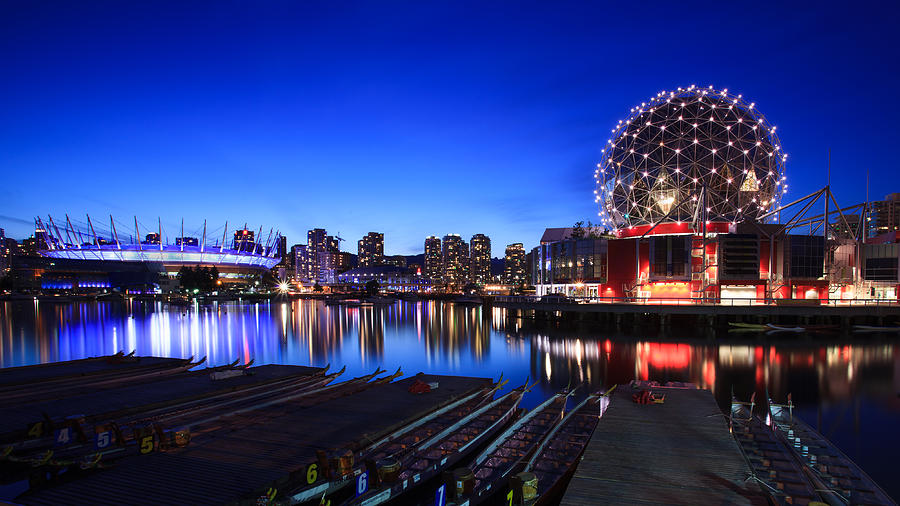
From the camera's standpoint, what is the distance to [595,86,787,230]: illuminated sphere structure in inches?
2336

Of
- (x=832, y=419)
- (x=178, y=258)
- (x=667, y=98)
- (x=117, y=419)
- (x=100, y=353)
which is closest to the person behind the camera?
(x=117, y=419)

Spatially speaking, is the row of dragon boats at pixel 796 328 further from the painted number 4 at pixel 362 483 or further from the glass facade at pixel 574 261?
the painted number 4 at pixel 362 483

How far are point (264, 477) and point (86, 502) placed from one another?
3.09 m

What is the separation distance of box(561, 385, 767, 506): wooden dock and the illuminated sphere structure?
48696 millimetres

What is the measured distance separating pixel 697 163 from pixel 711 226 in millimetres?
7844

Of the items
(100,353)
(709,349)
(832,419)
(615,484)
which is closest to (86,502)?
(615,484)

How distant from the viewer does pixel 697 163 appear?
59312 mm

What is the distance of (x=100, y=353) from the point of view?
37188mm

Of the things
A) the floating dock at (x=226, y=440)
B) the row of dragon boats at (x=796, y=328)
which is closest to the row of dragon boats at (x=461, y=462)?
the floating dock at (x=226, y=440)

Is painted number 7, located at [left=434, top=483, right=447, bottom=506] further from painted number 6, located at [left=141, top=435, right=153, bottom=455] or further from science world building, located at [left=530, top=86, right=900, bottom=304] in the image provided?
science world building, located at [left=530, top=86, right=900, bottom=304]

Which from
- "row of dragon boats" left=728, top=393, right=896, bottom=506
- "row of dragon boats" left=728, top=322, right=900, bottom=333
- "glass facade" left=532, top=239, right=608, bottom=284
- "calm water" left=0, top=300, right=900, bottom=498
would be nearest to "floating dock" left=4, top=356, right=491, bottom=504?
"calm water" left=0, top=300, right=900, bottom=498

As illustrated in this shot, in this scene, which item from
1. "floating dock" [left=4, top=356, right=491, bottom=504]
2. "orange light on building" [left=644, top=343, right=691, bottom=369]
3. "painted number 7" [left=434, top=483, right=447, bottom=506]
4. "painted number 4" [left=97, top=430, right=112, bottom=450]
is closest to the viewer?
"painted number 7" [left=434, top=483, right=447, bottom=506]

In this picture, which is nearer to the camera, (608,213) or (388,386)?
(388,386)

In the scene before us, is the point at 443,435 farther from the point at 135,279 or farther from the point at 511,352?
the point at 135,279
